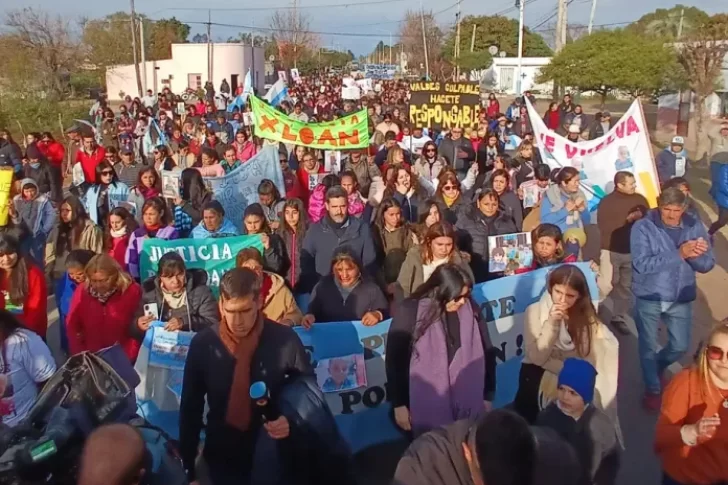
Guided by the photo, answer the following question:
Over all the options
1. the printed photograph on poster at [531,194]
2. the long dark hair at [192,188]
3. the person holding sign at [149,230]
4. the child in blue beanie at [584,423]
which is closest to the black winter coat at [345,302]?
the child in blue beanie at [584,423]

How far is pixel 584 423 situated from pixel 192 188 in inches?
242

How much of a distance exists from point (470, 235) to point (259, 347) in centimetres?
359

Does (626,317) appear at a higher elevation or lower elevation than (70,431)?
lower

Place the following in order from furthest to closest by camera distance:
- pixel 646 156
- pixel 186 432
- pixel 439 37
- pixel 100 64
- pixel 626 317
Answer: pixel 439 37
pixel 100 64
pixel 646 156
pixel 626 317
pixel 186 432

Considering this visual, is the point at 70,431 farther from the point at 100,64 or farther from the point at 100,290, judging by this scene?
the point at 100,64

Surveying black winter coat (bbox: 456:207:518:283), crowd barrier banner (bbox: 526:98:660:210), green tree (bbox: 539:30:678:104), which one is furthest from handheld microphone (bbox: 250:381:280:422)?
green tree (bbox: 539:30:678:104)

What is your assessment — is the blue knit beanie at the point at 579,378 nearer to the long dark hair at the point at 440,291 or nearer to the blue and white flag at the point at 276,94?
the long dark hair at the point at 440,291

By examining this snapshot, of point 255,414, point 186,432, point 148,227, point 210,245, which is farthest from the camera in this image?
point 148,227

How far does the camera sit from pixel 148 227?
21.7 ft

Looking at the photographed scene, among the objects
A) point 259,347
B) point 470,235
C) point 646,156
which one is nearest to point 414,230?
point 470,235

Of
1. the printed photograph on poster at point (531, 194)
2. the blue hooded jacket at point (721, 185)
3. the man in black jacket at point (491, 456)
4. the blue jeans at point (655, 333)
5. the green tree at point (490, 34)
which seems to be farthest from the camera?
the green tree at point (490, 34)

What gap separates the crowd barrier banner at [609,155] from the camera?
9.45 metres

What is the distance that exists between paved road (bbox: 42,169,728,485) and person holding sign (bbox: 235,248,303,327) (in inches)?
41.7

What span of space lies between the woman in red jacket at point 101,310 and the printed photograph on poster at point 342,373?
52.9 inches
